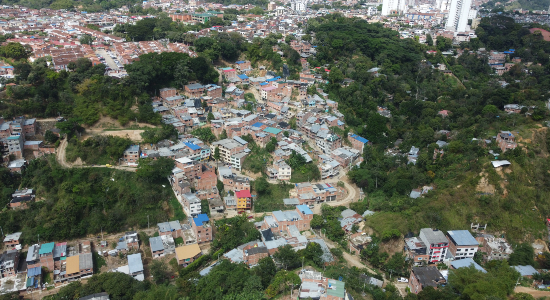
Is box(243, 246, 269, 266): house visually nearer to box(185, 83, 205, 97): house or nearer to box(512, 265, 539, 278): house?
box(512, 265, 539, 278): house

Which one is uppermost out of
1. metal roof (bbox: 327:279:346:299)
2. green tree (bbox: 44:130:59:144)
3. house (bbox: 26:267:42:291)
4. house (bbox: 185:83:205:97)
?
house (bbox: 185:83:205:97)

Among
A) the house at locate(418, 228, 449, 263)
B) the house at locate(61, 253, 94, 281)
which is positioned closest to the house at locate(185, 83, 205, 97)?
the house at locate(61, 253, 94, 281)

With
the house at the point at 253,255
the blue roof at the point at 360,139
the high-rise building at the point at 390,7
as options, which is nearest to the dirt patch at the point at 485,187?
the blue roof at the point at 360,139

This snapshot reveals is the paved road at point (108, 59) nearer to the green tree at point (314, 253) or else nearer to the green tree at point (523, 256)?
the green tree at point (314, 253)

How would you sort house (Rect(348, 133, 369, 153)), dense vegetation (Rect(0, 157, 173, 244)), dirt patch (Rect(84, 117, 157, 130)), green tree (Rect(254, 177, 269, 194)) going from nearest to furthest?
dense vegetation (Rect(0, 157, 173, 244)), green tree (Rect(254, 177, 269, 194)), dirt patch (Rect(84, 117, 157, 130)), house (Rect(348, 133, 369, 153))

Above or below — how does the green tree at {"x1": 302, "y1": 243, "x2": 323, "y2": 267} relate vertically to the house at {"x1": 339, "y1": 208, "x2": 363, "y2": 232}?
above

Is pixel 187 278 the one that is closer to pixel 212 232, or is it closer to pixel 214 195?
pixel 212 232

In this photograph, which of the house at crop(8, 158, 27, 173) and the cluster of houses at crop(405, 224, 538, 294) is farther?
the house at crop(8, 158, 27, 173)
